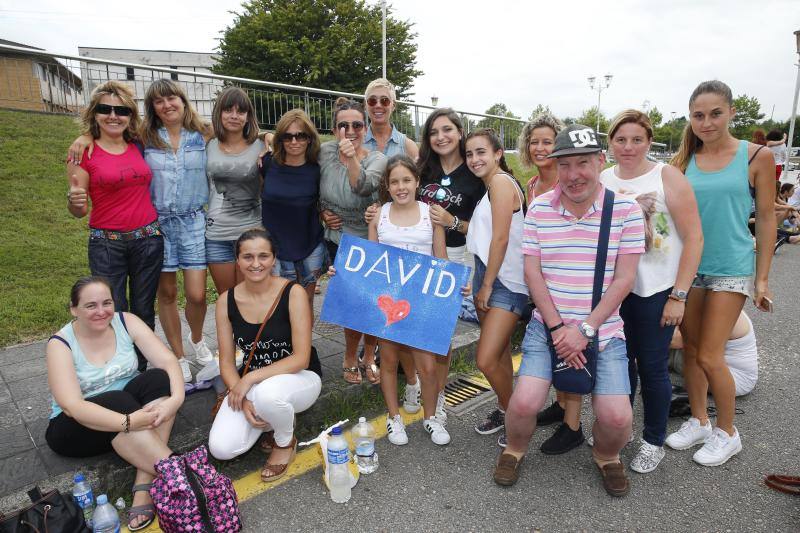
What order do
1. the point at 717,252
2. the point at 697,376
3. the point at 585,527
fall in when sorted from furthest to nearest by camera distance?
the point at 697,376 < the point at 717,252 < the point at 585,527

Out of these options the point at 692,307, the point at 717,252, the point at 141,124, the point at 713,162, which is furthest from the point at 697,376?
the point at 141,124

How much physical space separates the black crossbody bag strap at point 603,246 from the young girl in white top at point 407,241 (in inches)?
43.5

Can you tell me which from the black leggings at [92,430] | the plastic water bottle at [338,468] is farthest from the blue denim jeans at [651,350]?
the black leggings at [92,430]

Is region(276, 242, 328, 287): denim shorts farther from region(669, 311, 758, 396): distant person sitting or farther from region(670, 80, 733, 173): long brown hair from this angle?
region(669, 311, 758, 396): distant person sitting

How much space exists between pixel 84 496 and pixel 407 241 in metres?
2.37

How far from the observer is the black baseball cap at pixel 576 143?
2.85m

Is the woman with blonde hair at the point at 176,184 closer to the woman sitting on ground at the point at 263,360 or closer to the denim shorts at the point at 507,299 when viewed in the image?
the woman sitting on ground at the point at 263,360

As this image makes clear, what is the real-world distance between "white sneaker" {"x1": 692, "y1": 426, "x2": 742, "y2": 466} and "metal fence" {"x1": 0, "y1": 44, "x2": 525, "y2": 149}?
20.6ft

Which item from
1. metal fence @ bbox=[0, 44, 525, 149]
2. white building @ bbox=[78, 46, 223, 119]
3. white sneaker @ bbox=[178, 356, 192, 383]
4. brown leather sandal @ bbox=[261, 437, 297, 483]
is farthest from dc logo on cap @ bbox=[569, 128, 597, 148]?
metal fence @ bbox=[0, 44, 525, 149]

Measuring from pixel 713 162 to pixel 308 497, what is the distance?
322cm

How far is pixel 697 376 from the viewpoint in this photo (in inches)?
139

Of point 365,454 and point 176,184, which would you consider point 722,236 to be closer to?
point 365,454

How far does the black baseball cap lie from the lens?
9.36 feet

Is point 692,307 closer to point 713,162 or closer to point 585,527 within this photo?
point 713,162
